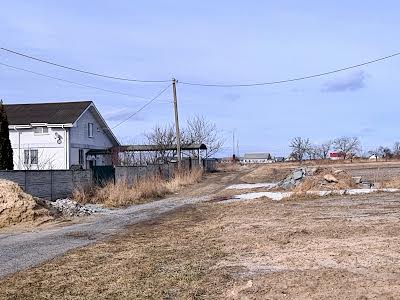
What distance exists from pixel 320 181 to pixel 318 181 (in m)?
0.14

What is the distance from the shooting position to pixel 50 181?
2291 centimetres

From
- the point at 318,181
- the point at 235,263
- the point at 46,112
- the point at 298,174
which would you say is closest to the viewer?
the point at 235,263

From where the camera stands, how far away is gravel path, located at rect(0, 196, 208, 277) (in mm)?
10594

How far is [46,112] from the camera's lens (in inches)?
1810

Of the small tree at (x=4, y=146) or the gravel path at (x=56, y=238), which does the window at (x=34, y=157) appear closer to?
the small tree at (x=4, y=146)

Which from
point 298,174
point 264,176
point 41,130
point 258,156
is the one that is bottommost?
point 264,176

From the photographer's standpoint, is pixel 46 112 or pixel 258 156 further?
pixel 258 156

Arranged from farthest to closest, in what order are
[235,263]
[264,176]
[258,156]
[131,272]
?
1. [258,156]
2. [264,176]
3. [235,263]
4. [131,272]

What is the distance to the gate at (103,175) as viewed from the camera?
27.2 metres

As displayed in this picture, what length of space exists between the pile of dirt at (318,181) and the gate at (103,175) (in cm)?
916

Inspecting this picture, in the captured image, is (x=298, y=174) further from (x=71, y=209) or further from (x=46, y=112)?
(x=46, y=112)

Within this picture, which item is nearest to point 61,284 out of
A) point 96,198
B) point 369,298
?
point 369,298

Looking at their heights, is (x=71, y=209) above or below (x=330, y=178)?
below

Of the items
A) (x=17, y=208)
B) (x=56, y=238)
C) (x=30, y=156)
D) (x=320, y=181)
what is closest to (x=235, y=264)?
(x=56, y=238)
